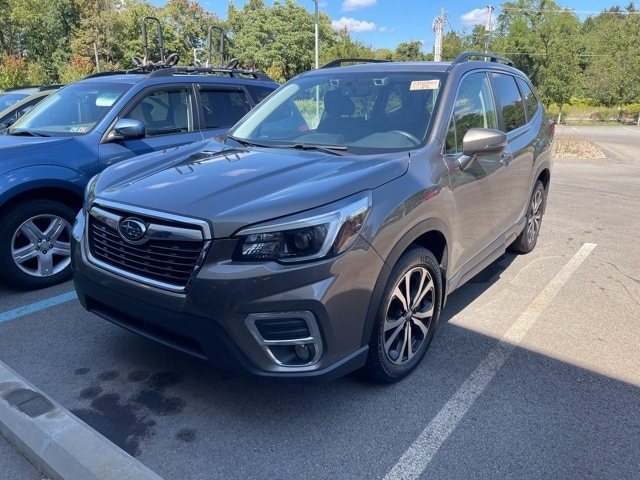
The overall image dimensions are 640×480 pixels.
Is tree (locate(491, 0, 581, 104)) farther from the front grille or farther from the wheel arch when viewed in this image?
the front grille

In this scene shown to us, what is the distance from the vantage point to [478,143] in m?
3.28

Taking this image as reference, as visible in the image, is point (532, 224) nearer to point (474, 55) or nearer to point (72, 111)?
point (474, 55)

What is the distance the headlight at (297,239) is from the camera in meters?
2.39

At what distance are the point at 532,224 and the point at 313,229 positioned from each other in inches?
152

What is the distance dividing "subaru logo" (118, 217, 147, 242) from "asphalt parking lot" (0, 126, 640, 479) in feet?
2.96

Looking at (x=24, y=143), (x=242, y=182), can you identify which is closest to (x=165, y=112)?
(x=24, y=143)

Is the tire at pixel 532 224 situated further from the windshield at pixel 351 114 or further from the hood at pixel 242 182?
the hood at pixel 242 182

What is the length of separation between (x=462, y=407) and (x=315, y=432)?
84cm

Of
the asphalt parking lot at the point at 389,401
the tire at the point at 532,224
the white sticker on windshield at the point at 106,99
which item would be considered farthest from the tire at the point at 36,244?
the tire at the point at 532,224

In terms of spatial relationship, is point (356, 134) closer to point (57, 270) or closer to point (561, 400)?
point (561, 400)

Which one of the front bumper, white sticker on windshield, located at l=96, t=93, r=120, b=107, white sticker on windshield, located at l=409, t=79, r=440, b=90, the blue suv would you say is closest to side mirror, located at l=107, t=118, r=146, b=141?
the blue suv

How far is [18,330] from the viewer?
3742 millimetres

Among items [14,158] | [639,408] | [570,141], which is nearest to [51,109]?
[14,158]

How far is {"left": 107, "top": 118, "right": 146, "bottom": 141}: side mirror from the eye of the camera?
15.0 ft
